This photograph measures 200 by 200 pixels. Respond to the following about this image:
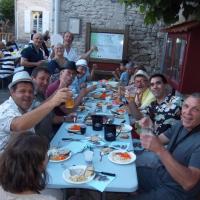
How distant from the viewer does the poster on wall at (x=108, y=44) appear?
884cm

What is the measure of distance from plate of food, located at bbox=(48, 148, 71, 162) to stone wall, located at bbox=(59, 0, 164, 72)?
7202 millimetres

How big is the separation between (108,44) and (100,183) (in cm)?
722

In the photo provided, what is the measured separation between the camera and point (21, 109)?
2.48m

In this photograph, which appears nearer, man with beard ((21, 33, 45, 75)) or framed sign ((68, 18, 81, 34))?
man with beard ((21, 33, 45, 75))

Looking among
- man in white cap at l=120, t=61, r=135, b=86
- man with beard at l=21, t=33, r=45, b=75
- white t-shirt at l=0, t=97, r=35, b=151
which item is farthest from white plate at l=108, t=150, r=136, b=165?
man in white cap at l=120, t=61, r=135, b=86

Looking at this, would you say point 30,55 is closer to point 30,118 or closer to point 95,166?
point 30,118

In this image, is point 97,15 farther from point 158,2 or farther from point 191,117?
point 191,117

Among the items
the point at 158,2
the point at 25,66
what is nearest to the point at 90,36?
the point at 25,66

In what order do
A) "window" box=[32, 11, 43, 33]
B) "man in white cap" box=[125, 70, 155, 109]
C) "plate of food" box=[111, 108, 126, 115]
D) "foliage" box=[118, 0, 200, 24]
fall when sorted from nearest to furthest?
"foliage" box=[118, 0, 200, 24]
"plate of food" box=[111, 108, 126, 115]
"man in white cap" box=[125, 70, 155, 109]
"window" box=[32, 11, 43, 33]

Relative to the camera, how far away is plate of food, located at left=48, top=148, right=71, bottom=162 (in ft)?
7.52

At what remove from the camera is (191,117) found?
2307 mm

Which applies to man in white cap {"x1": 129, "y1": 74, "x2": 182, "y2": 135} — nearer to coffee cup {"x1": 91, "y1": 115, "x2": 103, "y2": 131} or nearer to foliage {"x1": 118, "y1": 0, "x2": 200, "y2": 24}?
coffee cup {"x1": 91, "y1": 115, "x2": 103, "y2": 131}

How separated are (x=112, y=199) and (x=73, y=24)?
23.0 ft

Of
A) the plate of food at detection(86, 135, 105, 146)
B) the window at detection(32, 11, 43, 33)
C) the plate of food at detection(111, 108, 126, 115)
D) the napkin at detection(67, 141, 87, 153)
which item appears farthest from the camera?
the window at detection(32, 11, 43, 33)
